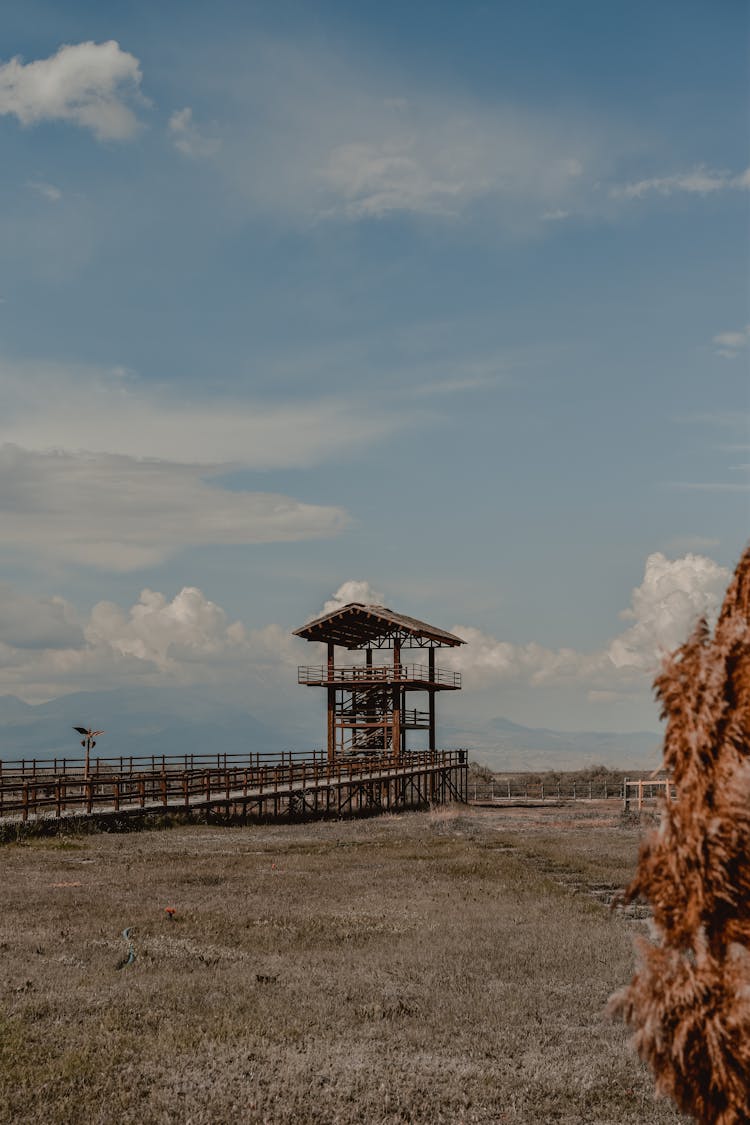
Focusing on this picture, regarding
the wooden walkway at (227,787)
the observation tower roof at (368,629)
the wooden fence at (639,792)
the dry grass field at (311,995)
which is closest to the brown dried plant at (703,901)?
the dry grass field at (311,995)

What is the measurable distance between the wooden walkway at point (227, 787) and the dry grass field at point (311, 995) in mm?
8063

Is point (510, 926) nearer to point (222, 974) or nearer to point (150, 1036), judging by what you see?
point (222, 974)

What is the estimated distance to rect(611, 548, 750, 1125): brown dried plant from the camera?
16.8ft

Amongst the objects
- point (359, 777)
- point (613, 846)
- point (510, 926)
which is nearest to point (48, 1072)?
point (510, 926)

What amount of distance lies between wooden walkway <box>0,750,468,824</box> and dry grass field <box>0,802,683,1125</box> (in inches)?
317

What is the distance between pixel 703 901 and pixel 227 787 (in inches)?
1332

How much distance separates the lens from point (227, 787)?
1481 inches

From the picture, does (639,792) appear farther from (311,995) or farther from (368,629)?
(311,995)

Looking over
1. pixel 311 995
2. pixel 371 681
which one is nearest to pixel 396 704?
pixel 371 681

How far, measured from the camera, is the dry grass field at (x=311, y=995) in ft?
31.3

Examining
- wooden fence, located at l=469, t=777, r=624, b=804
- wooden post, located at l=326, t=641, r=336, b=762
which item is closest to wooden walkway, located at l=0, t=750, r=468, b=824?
wooden post, located at l=326, t=641, r=336, b=762

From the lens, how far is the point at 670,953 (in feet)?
17.5

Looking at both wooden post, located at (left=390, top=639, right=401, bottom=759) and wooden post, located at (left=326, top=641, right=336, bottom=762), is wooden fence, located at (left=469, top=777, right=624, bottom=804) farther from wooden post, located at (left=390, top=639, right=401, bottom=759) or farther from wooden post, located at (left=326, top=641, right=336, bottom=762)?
wooden post, located at (left=326, top=641, right=336, bottom=762)

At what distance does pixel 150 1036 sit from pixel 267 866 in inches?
544
